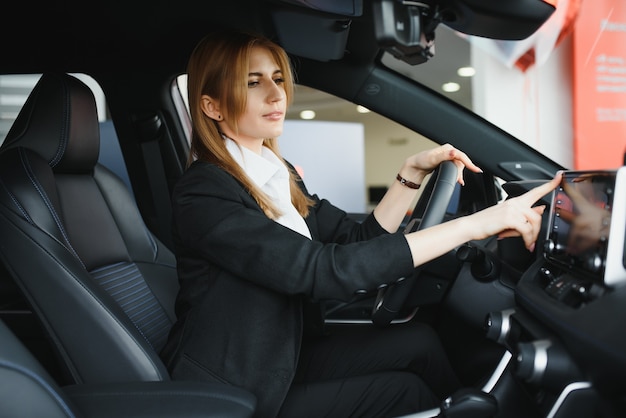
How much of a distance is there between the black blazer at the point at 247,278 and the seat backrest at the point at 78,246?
0.11 meters

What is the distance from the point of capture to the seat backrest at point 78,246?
3.64 ft

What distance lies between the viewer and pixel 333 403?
1217mm

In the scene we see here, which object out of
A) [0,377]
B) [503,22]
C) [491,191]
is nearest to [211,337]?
[0,377]

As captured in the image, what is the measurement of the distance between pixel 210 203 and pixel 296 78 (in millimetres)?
675

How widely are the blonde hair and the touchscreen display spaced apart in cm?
52

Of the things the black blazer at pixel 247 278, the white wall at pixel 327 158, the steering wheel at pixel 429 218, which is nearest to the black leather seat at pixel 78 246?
the black blazer at pixel 247 278

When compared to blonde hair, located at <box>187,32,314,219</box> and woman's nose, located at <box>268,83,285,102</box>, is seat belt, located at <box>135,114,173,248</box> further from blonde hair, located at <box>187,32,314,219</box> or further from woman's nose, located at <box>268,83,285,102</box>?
woman's nose, located at <box>268,83,285,102</box>

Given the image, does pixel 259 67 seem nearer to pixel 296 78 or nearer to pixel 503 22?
pixel 296 78

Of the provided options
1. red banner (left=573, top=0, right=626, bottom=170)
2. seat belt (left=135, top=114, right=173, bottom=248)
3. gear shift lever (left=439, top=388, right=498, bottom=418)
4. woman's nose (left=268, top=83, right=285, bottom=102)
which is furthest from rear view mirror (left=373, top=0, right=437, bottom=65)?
red banner (left=573, top=0, right=626, bottom=170)

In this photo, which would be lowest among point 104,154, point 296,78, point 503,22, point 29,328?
point 29,328

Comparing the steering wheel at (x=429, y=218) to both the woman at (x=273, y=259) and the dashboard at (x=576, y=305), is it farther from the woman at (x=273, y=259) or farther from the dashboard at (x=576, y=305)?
the dashboard at (x=576, y=305)

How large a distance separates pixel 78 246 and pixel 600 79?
291 cm

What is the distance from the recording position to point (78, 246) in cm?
143

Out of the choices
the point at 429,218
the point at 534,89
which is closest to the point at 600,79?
the point at 534,89
